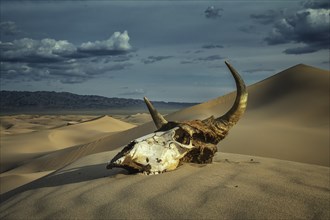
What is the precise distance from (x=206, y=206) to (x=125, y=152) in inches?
45.4

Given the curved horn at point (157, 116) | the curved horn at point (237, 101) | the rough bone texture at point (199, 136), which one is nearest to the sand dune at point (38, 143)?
the curved horn at point (157, 116)

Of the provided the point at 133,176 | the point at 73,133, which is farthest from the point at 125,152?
the point at 73,133

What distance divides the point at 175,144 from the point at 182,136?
21cm

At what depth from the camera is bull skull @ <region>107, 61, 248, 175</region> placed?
365cm

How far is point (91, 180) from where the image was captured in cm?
394

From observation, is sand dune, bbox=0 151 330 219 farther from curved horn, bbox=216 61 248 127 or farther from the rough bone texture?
curved horn, bbox=216 61 248 127

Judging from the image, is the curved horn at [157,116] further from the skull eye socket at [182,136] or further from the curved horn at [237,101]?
the curved horn at [237,101]

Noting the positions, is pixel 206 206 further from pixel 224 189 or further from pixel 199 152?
pixel 199 152

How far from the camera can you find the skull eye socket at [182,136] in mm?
4057

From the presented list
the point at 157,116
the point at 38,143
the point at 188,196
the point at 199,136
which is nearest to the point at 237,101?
the point at 199,136

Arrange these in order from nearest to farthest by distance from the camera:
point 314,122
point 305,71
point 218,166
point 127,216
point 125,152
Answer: point 127,216
point 125,152
point 218,166
point 314,122
point 305,71

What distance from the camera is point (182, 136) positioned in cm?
411

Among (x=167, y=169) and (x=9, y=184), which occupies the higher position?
(x=167, y=169)

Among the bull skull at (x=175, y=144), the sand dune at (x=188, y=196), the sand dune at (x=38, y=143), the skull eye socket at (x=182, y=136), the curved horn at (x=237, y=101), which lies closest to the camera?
the sand dune at (x=188, y=196)
